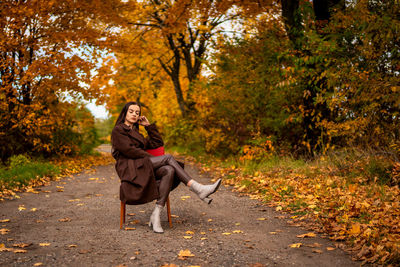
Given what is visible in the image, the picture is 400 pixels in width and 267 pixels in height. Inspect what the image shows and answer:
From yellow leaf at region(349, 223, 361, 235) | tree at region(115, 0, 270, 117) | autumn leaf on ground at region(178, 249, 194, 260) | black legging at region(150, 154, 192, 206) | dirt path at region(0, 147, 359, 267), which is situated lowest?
dirt path at region(0, 147, 359, 267)

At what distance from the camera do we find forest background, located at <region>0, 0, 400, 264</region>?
6047 mm

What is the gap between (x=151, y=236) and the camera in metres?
4.71

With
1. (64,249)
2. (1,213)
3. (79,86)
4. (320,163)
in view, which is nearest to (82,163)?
(79,86)

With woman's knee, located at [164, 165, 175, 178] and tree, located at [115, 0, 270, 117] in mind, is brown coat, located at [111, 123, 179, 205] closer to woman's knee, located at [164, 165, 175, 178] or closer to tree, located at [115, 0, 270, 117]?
woman's knee, located at [164, 165, 175, 178]

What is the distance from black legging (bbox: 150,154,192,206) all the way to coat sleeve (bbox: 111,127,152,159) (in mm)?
210

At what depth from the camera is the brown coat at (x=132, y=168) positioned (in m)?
4.89


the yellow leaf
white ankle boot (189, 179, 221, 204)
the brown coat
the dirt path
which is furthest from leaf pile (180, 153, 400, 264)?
the brown coat

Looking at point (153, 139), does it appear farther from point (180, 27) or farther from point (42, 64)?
point (180, 27)

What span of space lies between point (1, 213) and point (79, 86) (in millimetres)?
7557

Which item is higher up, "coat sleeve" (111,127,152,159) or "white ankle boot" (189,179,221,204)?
"coat sleeve" (111,127,152,159)

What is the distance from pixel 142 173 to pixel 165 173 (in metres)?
0.32

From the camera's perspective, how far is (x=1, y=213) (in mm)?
6055

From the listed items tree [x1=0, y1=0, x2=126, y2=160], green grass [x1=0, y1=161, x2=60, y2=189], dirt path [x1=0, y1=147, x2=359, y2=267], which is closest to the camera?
dirt path [x1=0, y1=147, x2=359, y2=267]

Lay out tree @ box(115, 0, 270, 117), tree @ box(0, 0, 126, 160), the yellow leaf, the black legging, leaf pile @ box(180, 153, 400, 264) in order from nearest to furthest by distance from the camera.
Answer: leaf pile @ box(180, 153, 400, 264) → the yellow leaf → the black legging → tree @ box(0, 0, 126, 160) → tree @ box(115, 0, 270, 117)
